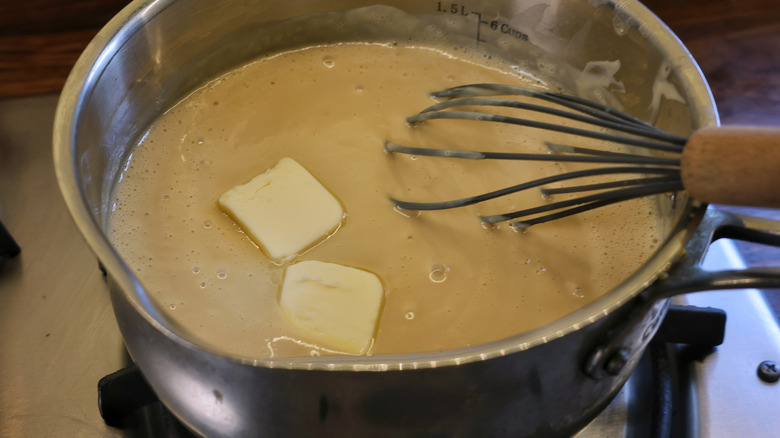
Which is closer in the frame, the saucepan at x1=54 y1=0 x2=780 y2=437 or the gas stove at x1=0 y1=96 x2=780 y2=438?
the saucepan at x1=54 y1=0 x2=780 y2=437

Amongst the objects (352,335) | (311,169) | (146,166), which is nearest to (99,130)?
(146,166)

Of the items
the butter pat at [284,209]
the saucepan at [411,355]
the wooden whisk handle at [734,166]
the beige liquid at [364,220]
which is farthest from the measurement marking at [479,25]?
the wooden whisk handle at [734,166]

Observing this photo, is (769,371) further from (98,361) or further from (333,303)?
(98,361)

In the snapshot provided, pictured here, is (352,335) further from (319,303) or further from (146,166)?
(146,166)

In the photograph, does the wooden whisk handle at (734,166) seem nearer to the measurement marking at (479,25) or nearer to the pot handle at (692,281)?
the pot handle at (692,281)

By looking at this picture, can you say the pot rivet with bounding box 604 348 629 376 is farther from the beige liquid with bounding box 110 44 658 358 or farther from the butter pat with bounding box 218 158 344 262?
the butter pat with bounding box 218 158 344 262

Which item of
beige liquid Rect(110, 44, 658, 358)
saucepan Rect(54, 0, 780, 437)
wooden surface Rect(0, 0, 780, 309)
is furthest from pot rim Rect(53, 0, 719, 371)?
wooden surface Rect(0, 0, 780, 309)

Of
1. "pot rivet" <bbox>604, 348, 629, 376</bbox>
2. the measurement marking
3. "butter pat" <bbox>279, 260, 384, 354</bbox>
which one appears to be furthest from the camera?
the measurement marking
